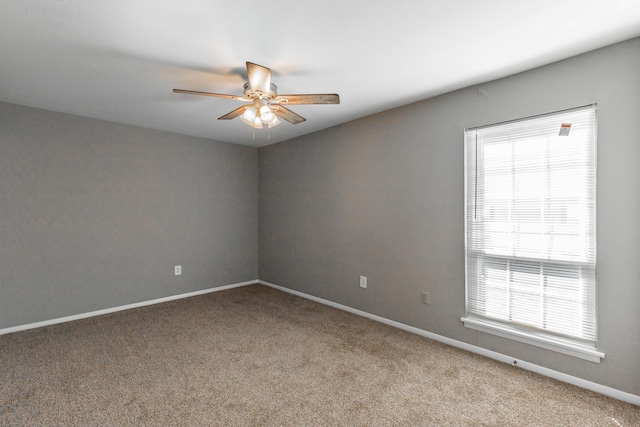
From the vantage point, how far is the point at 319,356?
8.74 ft

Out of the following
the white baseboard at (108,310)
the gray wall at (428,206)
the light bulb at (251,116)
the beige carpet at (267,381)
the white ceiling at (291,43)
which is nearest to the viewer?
the white ceiling at (291,43)

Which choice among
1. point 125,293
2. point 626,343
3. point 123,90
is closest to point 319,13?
point 123,90

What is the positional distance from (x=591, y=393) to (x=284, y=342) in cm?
239

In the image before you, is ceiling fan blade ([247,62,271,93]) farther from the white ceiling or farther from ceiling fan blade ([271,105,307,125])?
ceiling fan blade ([271,105,307,125])

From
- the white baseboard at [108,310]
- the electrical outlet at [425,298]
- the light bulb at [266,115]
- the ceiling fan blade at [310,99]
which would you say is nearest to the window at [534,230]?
the electrical outlet at [425,298]

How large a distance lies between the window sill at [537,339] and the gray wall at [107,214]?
3.70 metres

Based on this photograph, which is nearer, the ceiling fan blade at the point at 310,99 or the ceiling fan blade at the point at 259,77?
the ceiling fan blade at the point at 259,77

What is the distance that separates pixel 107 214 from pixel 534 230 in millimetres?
4611

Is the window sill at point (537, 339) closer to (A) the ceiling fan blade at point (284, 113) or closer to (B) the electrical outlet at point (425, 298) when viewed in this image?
(B) the electrical outlet at point (425, 298)

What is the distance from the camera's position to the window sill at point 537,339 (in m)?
2.16

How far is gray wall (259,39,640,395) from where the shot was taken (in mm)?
2053

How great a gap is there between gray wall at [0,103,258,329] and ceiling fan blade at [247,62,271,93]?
107 inches

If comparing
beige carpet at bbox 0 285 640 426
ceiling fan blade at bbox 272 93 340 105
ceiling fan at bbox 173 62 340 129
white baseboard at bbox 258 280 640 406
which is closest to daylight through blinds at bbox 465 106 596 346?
white baseboard at bbox 258 280 640 406

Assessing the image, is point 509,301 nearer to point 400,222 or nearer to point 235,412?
point 400,222
